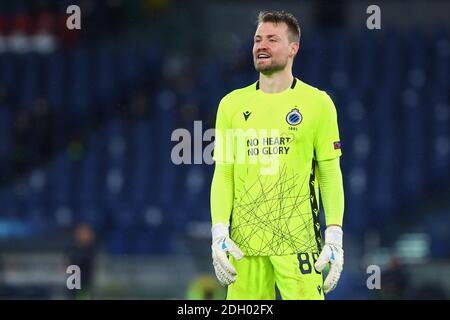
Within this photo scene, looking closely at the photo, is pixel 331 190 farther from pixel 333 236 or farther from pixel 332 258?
pixel 332 258

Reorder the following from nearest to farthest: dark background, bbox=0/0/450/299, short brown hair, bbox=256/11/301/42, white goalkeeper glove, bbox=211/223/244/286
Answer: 1. white goalkeeper glove, bbox=211/223/244/286
2. short brown hair, bbox=256/11/301/42
3. dark background, bbox=0/0/450/299

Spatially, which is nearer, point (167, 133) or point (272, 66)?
point (272, 66)

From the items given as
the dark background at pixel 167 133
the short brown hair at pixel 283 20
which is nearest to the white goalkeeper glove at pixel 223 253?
the short brown hair at pixel 283 20

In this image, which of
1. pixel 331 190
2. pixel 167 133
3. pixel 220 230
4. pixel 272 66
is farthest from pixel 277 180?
pixel 167 133

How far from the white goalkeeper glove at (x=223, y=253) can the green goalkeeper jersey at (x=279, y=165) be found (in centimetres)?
11

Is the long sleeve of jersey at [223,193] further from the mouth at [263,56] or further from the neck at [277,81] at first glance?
the mouth at [263,56]

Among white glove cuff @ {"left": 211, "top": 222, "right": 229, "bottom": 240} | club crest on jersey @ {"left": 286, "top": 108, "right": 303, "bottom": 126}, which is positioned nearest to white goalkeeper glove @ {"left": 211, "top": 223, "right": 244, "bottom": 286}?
white glove cuff @ {"left": 211, "top": 222, "right": 229, "bottom": 240}

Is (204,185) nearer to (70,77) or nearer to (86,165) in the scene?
(86,165)

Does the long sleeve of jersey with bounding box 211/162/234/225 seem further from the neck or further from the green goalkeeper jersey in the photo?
the neck

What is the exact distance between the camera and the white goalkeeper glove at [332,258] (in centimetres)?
656

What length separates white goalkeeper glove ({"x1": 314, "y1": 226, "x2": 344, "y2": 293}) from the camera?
6.56m

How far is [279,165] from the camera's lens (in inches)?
262

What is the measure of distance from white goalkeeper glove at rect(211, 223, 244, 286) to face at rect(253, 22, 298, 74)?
3.24 feet

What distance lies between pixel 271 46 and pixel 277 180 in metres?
0.79
